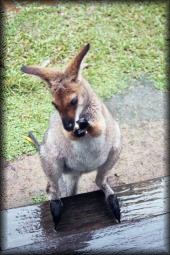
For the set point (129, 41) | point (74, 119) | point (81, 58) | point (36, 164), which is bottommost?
point (36, 164)

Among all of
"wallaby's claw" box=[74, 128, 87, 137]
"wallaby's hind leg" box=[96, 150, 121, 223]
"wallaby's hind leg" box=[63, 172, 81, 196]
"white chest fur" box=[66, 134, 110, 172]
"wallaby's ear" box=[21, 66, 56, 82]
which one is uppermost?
"wallaby's ear" box=[21, 66, 56, 82]

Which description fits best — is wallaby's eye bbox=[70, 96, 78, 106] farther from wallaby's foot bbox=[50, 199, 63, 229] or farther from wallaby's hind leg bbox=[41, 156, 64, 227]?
wallaby's foot bbox=[50, 199, 63, 229]

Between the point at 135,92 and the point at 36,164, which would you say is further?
the point at 135,92

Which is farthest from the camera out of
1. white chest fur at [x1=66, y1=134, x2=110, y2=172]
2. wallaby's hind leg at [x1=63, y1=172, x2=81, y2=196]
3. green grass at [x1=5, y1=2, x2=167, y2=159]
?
green grass at [x1=5, y1=2, x2=167, y2=159]

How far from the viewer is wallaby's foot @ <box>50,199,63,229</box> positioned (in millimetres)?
2941

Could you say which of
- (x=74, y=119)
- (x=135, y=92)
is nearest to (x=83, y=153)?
(x=74, y=119)

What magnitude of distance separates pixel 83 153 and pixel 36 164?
124cm

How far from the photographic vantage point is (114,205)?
9.84 ft

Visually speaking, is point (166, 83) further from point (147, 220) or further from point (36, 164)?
point (147, 220)

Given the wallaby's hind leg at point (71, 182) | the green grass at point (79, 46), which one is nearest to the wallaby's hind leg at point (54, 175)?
the wallaby's hind leg at point (71, 182)

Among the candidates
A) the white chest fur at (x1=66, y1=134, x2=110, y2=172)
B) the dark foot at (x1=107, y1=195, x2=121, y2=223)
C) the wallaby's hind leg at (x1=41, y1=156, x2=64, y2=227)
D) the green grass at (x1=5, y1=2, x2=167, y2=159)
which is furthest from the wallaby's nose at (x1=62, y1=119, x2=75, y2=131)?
the green grass at (x1=5, y1=2, x2=167, y2=159)

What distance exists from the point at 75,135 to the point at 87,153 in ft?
0.61

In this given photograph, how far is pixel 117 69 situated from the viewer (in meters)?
5.12

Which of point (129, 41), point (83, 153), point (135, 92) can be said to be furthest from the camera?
point (129, 41)
